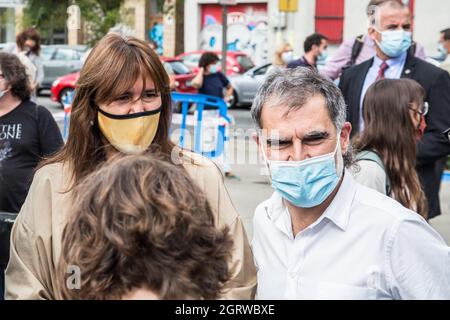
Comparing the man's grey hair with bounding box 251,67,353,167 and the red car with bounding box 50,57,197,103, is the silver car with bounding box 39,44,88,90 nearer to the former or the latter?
the red car with bounding box 50,57,197,103

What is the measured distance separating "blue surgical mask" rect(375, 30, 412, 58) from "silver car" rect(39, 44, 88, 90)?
22.1 meters

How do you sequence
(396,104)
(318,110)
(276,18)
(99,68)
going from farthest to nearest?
(276,18) < (396,104) < (99,68) < (318,110)

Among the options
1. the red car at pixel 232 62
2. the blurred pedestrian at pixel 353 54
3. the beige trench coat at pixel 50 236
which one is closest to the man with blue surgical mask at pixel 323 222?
the beige trench coat at pixel 50 236

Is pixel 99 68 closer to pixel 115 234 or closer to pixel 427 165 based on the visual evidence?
pixel 115 234

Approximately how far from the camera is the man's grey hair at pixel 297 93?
2.92 metres

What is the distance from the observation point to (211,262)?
6.47 feet

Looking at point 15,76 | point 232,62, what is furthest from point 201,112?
point 232,62

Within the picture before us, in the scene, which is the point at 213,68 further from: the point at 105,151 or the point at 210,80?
the point at 105,151

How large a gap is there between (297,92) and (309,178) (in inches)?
11.1

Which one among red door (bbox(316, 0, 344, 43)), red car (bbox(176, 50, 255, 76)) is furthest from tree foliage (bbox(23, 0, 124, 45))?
red door (bbox(316, 0, 344, 43))

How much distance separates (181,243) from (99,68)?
142 cm

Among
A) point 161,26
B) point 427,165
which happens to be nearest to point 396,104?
point 427,165
